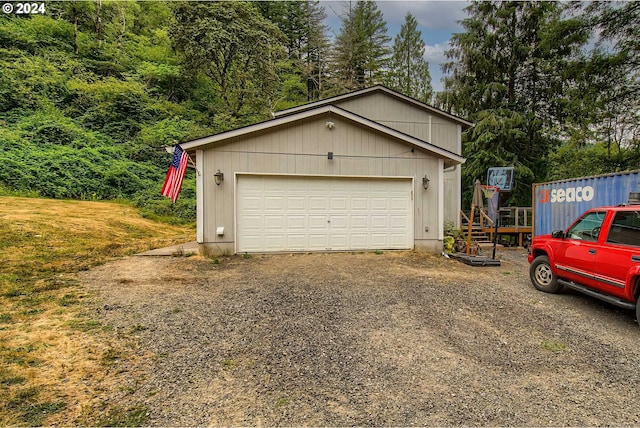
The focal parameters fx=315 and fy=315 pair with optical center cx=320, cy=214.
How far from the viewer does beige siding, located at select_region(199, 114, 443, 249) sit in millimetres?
8508

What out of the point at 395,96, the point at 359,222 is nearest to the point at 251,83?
the point at 395,96

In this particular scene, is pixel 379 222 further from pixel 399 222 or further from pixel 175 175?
pixel 175 175

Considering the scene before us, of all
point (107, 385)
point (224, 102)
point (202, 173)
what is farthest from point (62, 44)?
point (107, 385)

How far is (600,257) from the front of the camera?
4.54 metres

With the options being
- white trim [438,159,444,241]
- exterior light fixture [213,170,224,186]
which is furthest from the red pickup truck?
exterior light fixture [213,170,224,186]

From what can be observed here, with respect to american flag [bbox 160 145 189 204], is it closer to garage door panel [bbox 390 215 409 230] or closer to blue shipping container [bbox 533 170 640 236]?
garage door panel [bbox 390 215 409 230]

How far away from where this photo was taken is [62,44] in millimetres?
22703

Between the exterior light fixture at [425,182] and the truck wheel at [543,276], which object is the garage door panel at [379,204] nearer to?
the exterior light fixture at [425,182]

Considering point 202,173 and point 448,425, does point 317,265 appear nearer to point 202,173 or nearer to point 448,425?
point 202,173

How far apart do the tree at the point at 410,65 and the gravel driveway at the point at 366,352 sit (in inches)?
1009

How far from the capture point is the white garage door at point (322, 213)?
882 cm

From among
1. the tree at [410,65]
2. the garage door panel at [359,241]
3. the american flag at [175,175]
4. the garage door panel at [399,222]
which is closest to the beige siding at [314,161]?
the garage door panel at [399,222]

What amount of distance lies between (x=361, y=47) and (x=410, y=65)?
4.70 metres

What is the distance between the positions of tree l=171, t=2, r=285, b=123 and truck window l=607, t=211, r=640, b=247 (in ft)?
72.7
